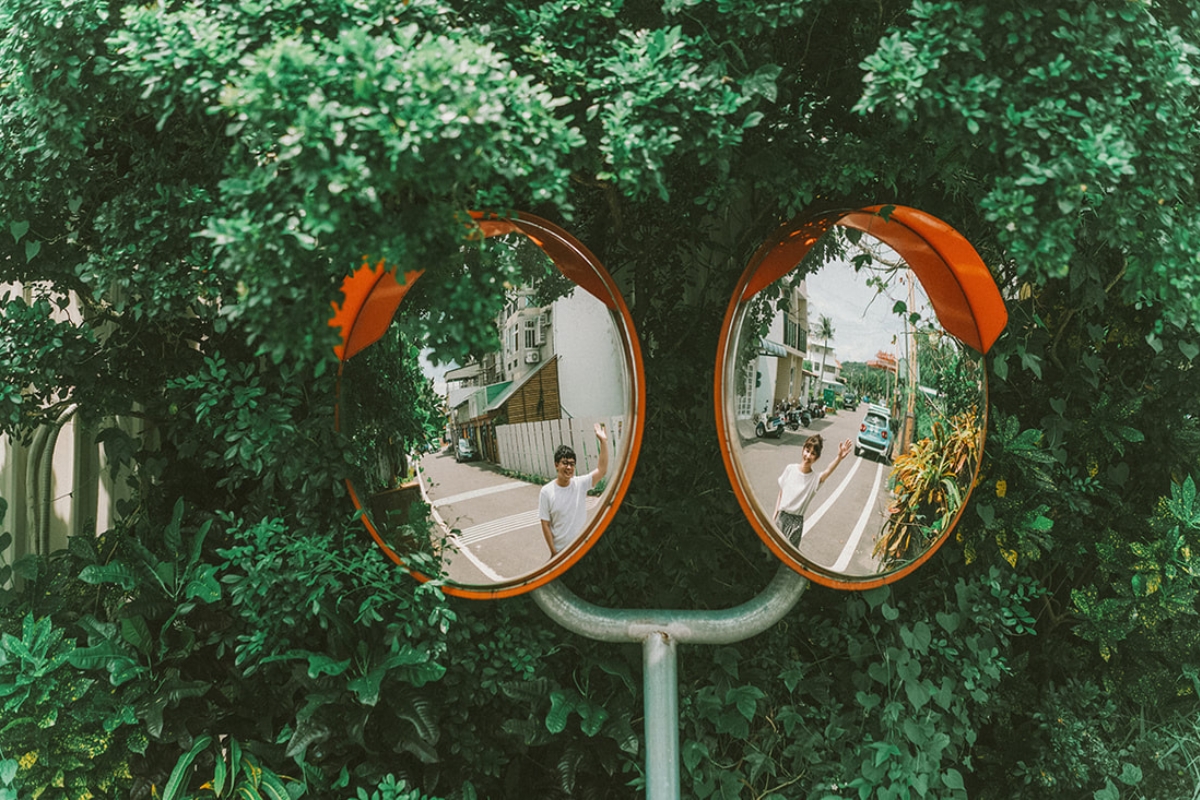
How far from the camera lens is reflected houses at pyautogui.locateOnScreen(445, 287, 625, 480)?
2.43 metres

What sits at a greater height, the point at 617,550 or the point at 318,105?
the point at 318,105

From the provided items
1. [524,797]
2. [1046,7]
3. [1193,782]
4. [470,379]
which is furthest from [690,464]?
[1193,782]

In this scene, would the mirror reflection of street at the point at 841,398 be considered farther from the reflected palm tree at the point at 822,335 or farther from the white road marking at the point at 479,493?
the white road marking at the point at 479,493

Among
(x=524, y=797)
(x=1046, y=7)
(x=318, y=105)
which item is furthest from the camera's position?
(x=524, y=797)

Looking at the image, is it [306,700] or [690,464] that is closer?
[306,700]

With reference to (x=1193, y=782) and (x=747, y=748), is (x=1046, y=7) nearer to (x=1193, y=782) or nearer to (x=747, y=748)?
(x=747, y=748)

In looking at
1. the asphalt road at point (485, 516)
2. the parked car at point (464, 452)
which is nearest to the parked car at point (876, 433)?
the asphalt road at point (485, 516)

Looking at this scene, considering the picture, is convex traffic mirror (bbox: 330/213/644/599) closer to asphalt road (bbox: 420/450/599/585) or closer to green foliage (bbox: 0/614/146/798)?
asphalt road (bbox: 420/450/599/585)

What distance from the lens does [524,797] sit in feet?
9.71

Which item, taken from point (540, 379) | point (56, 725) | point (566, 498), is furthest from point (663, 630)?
point (56, 725)

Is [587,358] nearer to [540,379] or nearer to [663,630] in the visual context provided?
[540,379]

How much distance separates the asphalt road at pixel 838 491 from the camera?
259 cm

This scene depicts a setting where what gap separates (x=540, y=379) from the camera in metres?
2.48

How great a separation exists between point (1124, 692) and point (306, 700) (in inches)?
124
